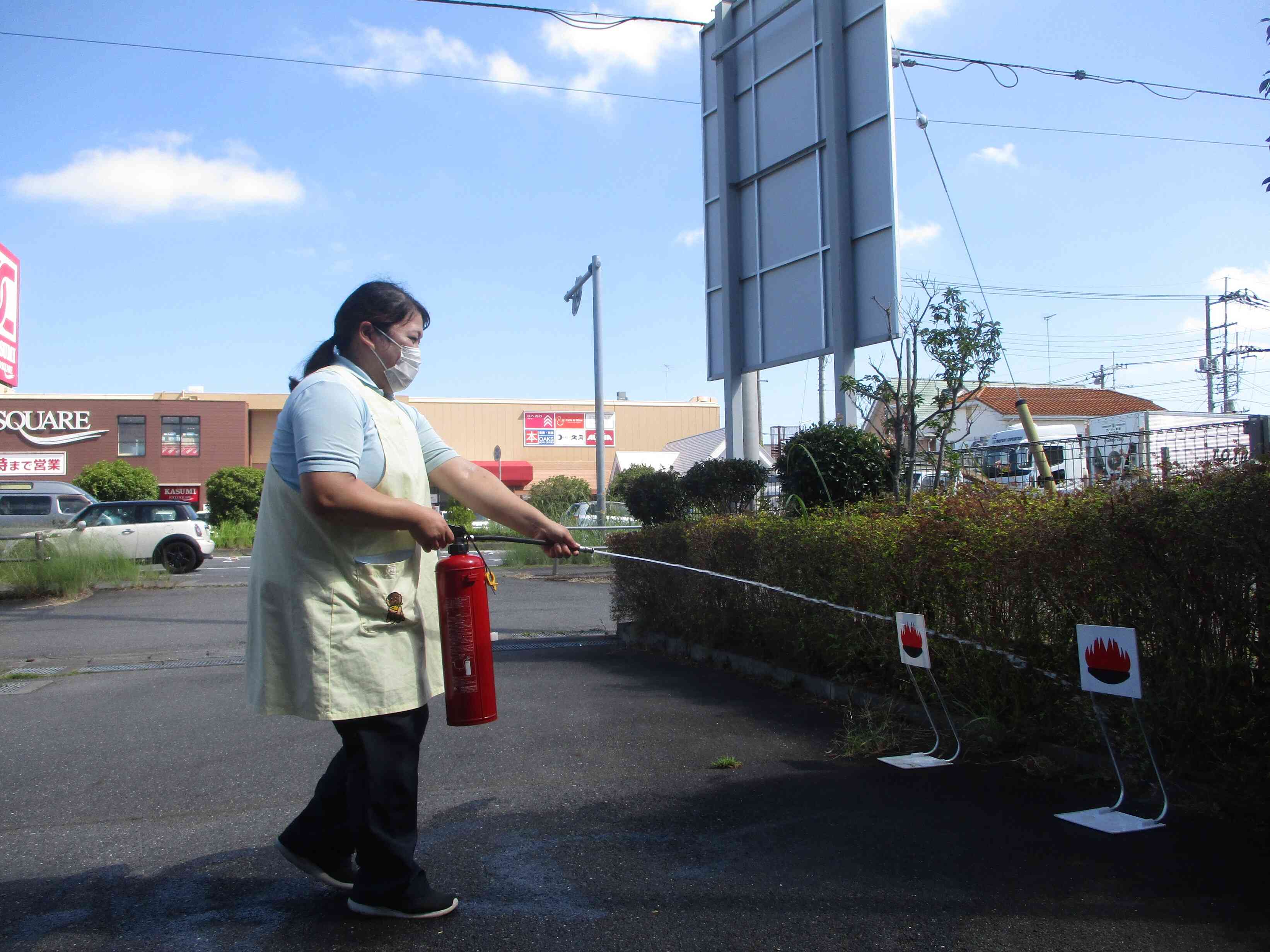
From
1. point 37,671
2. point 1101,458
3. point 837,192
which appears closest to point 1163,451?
point 1101,458

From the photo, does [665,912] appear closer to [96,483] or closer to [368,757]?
[368,757]

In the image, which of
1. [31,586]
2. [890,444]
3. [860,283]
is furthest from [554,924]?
[31,586]

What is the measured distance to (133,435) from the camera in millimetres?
52625

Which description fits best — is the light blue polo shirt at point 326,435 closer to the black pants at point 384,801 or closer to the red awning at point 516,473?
the black pants at point 384,801

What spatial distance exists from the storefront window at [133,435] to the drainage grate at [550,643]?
48.7 metres

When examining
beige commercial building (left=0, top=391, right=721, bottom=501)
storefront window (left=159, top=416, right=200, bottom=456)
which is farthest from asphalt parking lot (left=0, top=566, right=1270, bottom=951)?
storefront window (left=159, top=416, right=200, bottom=456)

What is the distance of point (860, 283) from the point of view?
11641 mm

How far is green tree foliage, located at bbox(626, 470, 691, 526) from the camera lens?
11.3m

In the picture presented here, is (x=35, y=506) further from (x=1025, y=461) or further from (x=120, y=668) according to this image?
(x=1025, y=461)

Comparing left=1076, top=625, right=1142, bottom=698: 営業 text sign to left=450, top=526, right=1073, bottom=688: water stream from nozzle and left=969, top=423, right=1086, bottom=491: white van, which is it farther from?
left=969, top=423, right=1086, bottom=491: white van

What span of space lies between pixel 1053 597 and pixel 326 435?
3295 mm

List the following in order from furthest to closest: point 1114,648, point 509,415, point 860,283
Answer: point 509,415, point 860,283, point 1114,648

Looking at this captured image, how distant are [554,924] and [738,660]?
4.64m

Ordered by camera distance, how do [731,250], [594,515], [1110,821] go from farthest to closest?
[594,515] → [731,250] → [1110,821]
